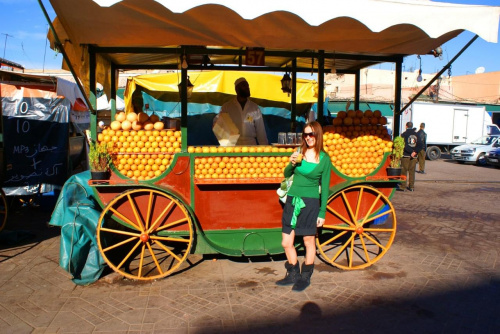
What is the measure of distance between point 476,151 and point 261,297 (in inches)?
740

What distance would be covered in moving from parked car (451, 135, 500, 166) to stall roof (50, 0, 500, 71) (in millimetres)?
17084

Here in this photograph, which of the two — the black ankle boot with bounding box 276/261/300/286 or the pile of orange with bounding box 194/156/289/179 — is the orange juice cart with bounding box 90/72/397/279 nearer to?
the pile of orange with bounding box 194/156/289/179

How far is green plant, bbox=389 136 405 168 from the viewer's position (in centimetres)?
476

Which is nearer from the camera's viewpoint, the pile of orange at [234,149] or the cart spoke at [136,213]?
the cart spoke at [136,213]

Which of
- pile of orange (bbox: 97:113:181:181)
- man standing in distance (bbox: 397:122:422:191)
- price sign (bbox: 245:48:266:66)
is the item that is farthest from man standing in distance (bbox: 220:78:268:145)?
man standing in distance (bbox: 397:122:422:191)

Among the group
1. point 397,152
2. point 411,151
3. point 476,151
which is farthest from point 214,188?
point 476,151

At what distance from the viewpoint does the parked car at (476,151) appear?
19234 mm

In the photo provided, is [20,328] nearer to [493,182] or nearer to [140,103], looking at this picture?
[140,103]

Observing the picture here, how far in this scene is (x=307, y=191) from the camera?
4.14 metres

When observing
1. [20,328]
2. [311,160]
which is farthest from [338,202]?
[20,328]

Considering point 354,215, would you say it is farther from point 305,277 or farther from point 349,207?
point 305,277

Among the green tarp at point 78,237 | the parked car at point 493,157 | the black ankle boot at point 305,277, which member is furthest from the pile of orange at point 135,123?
the parked car at point 493,157

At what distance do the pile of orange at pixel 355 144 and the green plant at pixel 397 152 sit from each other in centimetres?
7

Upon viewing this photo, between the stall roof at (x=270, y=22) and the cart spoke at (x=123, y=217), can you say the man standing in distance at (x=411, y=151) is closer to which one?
the stall roof at (x=270, y=22)
